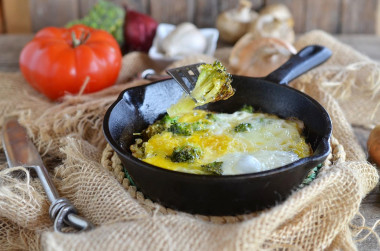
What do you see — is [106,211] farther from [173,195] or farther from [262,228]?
[262,228]

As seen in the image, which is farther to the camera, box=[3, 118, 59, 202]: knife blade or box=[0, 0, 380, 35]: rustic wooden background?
box=[0, 0, 380, 35]: rustic wooden background

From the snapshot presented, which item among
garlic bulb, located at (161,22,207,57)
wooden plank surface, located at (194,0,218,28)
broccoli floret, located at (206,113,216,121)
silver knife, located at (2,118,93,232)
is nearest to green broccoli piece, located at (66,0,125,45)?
garlic bulb, located at (161,22,207,57)

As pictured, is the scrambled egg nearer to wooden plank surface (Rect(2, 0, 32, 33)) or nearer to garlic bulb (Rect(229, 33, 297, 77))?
garlic bulb (Rect(229, 33, 297, 77))

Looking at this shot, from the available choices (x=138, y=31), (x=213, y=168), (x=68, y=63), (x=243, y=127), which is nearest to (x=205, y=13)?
(x=138, y=31)

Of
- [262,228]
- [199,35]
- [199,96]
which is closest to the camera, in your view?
[262,228]

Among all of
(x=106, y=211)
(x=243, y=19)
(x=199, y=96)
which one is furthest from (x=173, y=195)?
(x=243, y=19)

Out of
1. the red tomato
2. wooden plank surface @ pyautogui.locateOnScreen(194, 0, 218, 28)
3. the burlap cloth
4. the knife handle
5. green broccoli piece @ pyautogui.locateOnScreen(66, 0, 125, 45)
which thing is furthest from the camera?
wooden plank surface @ pyautogui.locateOnScreen(194, 0, 218, 28)

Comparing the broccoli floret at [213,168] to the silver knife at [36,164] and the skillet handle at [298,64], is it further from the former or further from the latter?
the skillet handle at [298,64]
